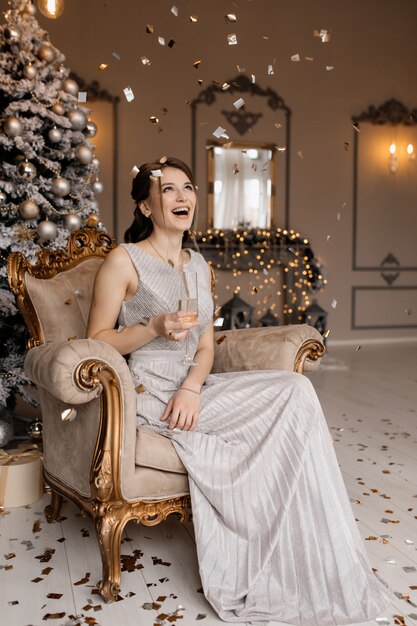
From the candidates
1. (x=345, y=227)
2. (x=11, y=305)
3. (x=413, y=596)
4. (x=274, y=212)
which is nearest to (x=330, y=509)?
(x=413, y=596)

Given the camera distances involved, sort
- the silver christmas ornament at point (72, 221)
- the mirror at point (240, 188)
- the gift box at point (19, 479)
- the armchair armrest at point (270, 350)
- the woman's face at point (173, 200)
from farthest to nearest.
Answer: the mirror at point (240, 188)
the silver christmas ornament at point (72, 221)
the gift box at point (19, 479)
the armchair armrest at point (270, 350)
the woman's face at point (173, 200)

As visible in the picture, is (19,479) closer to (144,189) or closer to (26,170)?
(144,189)

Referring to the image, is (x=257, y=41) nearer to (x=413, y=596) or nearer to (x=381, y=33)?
(x=381, y=33)

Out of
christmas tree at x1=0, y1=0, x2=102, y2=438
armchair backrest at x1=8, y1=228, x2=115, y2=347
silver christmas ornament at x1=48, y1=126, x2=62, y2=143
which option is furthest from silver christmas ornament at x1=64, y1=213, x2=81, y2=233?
armchair backrest at x1=8, y1=228, x2=115, y2=347

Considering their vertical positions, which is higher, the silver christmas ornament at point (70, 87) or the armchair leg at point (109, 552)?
the silver christmas ornament at point (70, 87)

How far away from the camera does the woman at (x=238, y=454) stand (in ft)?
5.90

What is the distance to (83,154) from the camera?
12.0 feet

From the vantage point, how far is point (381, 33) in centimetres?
789

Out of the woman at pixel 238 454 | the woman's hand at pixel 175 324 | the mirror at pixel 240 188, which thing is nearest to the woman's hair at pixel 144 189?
the woman at pixel 238 454

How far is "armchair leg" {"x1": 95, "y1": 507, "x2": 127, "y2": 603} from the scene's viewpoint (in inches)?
74.0

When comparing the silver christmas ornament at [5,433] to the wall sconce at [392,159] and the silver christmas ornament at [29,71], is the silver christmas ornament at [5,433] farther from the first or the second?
the wall sconce at [392,159]

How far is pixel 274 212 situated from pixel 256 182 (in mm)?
402

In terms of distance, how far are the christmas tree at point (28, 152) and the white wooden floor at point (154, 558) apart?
119 centimetres

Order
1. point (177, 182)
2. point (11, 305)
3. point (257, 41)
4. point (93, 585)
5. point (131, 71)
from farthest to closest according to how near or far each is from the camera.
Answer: point (257, 41) → point (131, 71) → point (11, 305) → point (177, 182) → point (93, 585)
